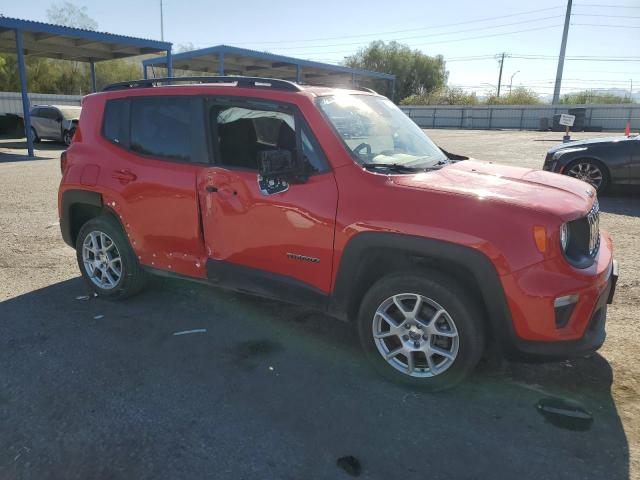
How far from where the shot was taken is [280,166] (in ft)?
10.4

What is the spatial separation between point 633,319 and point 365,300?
245 cm

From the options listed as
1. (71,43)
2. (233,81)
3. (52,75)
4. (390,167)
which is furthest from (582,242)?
(52,75)

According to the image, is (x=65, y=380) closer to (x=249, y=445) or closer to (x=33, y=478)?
(x=33, y=478)

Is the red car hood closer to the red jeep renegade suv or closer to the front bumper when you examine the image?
the red jeep renegade suv

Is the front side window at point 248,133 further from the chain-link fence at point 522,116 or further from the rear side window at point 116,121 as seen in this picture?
the chain-link fence at point 522,116

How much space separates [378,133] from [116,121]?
7.42ft

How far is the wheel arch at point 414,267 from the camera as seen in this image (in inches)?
108

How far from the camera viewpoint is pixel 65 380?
3.21 metres

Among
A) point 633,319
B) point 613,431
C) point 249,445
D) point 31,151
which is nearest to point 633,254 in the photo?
point 633,319

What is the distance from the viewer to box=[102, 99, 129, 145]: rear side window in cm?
425

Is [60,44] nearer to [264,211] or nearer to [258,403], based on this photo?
[264,211]

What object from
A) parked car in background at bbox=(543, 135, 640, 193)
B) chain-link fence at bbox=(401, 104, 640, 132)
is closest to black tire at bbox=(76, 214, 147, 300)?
parked car in background at bbox=(543, 135, 640, 193)

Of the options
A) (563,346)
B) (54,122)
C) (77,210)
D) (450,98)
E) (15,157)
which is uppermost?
(450,98)

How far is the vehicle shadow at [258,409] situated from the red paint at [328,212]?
557 mm
